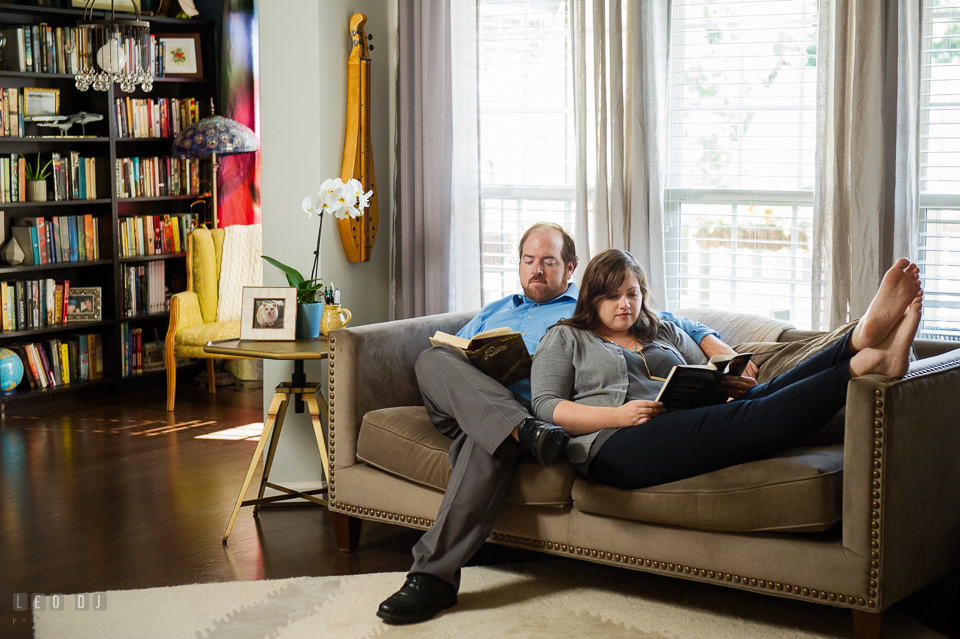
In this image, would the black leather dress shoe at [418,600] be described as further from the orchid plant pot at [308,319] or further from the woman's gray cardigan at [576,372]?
the orchid plant pot at [308,319]

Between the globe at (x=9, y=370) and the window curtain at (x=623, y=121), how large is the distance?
3162 millimetres

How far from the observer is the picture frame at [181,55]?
546 centimetres

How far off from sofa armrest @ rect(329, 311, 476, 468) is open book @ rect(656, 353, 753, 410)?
36.1 inches

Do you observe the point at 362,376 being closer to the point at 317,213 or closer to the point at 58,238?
the point at 317,213

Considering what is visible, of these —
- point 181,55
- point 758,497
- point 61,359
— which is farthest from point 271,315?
point 181,55

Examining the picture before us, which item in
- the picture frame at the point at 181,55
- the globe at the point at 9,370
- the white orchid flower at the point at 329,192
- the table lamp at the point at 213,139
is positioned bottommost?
the globe at the point at 9,370

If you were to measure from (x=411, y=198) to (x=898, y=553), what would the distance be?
2.28 metres

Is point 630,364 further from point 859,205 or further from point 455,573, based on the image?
point 859,205

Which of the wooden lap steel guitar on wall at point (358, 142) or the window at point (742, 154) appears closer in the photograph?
the window at point (742, 154)

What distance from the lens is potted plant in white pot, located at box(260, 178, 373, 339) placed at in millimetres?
3070

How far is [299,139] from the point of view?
10.9 ft

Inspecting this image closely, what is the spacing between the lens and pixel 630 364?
8.34 feet

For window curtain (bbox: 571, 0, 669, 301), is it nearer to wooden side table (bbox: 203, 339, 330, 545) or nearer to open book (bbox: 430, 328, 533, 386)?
open book (bbox: 430, 328, 533, 386)

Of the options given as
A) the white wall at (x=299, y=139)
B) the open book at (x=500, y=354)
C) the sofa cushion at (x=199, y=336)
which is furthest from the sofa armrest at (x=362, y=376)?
the sofa cushion at (x=199, y=336)
